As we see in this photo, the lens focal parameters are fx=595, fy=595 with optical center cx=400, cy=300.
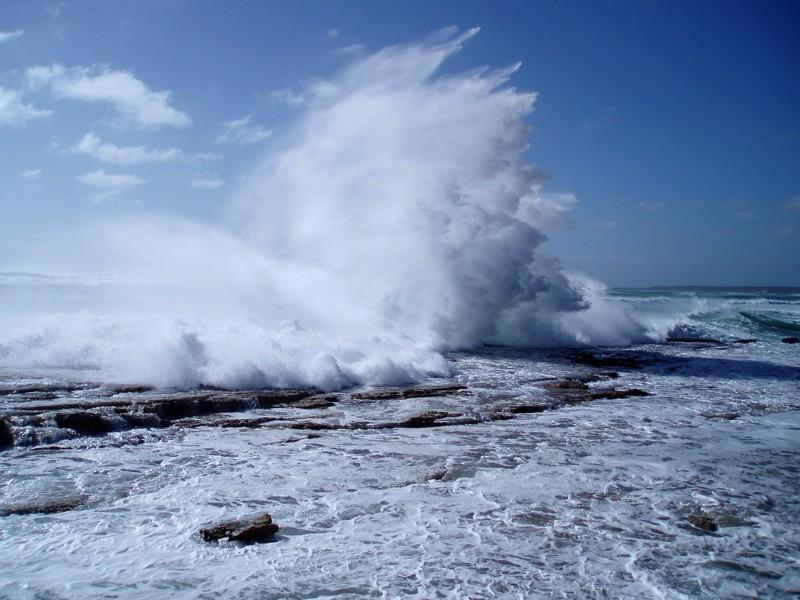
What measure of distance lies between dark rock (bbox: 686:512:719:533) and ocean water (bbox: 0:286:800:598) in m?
0.03

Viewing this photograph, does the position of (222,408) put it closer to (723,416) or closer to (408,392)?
(408,392)

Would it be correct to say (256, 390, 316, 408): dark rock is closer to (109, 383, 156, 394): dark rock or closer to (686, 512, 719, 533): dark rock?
(109, 383, 156, 394): dark rock

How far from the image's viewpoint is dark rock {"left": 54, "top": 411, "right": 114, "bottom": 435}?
26.9 ft

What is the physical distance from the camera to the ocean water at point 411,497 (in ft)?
14.1

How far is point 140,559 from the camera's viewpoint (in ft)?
14.8

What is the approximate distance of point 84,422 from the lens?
8320mm

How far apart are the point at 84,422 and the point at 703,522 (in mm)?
7743

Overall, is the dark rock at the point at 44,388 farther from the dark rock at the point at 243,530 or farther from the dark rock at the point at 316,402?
the dark rock at the point at 243,530

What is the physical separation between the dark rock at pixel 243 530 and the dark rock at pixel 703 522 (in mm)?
3711

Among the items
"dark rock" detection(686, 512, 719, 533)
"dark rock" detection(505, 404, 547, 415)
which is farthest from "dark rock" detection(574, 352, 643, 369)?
"dark rock" detection(686, 512, 719, 533)

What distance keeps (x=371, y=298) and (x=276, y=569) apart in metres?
17.4

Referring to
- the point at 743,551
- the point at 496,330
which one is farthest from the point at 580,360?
the point at 743,551

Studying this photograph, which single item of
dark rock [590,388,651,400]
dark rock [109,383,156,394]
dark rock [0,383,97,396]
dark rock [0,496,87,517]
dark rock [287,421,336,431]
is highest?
dark rock [0,383,97,396]

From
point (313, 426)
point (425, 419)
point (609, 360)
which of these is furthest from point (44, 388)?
point (609, 360)
